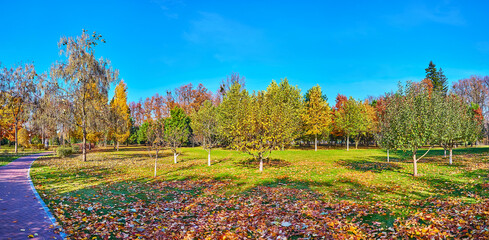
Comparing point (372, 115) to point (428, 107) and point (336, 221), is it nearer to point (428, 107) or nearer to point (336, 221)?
point (428, 107)

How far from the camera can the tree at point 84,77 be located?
84.3ft

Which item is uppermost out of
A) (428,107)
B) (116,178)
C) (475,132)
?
(428,107)

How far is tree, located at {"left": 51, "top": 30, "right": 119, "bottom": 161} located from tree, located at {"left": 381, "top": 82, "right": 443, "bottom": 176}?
2739cm

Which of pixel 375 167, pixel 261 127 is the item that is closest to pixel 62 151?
pixel 261 127

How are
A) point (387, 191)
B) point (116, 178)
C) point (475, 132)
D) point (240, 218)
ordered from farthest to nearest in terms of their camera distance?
point (475, 132) < point (116, 178) < point (387, 191) < point (240, 218)

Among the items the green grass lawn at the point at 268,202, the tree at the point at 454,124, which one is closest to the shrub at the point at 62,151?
the green grass lawn at the point at 268,202

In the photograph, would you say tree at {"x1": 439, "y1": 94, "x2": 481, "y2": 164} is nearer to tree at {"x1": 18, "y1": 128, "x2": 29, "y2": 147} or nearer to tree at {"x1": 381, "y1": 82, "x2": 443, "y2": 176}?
tree at {"x1": 381, "y1": 82, "x2": 443, "y2": 176}

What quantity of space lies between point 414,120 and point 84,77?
29.7 meters

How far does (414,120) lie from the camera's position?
15.8 meters

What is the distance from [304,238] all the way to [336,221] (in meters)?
1.73

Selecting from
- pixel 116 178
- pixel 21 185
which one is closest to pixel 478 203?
pixel 116 178

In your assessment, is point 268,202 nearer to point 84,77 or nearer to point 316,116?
point 84,77

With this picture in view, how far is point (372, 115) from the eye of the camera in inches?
2132

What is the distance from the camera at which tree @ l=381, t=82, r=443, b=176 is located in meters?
15.7
